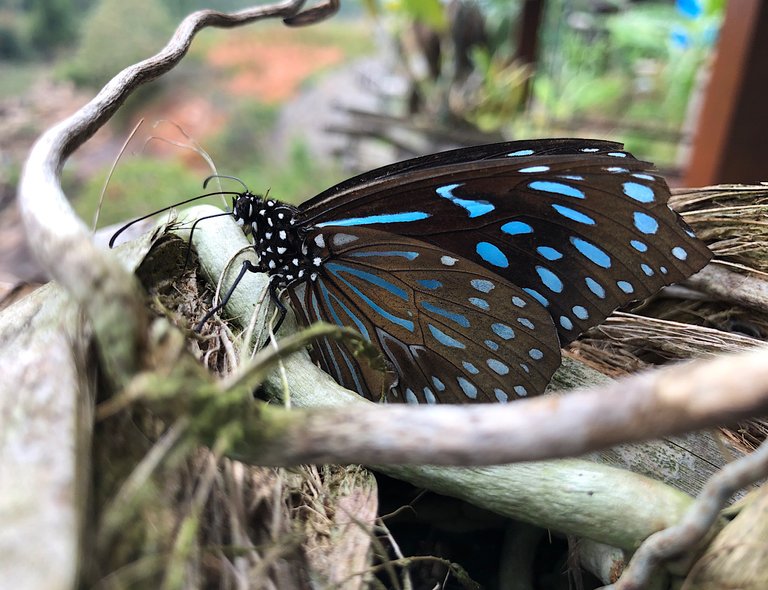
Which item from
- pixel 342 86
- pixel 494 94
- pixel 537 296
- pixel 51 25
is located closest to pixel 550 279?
pixel 537 296

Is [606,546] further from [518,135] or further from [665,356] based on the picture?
[518,135]

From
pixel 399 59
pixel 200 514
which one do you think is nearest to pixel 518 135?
pixel 399 59

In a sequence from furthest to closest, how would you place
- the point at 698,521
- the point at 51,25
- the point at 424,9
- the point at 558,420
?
the point at 51,25 < the point at 424,9 < the point at 698,521 < the point at 558,420

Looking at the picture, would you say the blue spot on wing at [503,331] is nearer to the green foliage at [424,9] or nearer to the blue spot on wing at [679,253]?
the blue spot on wing at [679,253]

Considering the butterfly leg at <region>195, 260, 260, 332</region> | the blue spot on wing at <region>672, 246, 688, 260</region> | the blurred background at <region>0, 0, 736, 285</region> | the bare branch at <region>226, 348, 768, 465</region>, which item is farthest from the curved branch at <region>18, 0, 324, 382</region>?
the blurred background at <region>0, 0, 736, 285</region>

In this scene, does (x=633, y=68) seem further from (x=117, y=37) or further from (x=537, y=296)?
(x=537, y=296)

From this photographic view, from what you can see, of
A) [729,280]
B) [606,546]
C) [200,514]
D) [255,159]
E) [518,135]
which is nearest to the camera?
[200,514]
